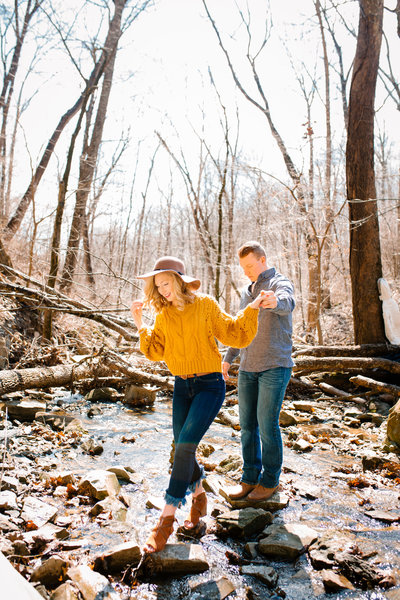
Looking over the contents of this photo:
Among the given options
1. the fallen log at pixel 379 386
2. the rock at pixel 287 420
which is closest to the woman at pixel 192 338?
the rock at pixel 287 420

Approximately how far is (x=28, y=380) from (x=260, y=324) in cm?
421

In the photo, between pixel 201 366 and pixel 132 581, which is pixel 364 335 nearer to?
pixel 201 366

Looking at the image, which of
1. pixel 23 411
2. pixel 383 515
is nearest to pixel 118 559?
pixel 383 515

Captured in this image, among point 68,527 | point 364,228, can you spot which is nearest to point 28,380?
point 68,527

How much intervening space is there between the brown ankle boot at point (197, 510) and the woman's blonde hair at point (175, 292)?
4.40 feet

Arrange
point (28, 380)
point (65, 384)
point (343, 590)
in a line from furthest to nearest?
point (65, 384)
point (28, 380)
point (343, 590)

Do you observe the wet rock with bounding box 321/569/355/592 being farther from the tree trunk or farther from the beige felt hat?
the tree trunk

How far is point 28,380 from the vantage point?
6.08 meters

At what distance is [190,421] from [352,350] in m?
5.95

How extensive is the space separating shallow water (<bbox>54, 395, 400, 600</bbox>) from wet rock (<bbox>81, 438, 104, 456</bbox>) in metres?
0.08

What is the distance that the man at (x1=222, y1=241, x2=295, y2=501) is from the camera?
3.19 metres

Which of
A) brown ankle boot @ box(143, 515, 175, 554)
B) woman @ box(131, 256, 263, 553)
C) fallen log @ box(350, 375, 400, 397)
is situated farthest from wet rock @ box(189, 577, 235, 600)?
fallen log @ box(350, 375, 400, 397)

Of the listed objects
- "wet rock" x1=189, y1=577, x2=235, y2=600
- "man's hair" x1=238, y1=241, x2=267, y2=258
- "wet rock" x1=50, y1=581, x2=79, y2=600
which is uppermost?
"man's hair" x1=238, y1=241, x2=267, y2=258

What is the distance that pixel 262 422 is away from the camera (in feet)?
10.6
